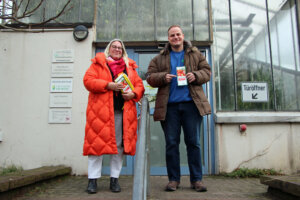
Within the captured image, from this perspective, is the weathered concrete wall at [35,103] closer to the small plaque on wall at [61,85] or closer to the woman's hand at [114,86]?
the small plaque on wall at [61,85]

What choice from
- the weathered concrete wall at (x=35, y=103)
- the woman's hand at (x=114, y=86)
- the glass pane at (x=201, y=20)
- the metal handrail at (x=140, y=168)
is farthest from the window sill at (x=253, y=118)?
the metal handrail at (x=140, y=168)

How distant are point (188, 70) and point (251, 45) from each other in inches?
89.7

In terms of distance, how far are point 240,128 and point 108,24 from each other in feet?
9.35

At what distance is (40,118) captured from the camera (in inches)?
166

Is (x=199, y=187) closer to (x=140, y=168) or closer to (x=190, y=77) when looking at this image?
(x=190, y=77)

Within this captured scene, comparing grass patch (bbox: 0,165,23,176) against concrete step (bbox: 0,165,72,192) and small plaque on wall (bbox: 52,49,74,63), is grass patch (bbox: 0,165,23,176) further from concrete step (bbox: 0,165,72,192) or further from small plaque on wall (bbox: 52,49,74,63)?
small plaque on wall (bbox: 52,49,74,63)

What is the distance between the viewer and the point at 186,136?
2.81 meters

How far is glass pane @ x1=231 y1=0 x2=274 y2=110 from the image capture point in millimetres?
4438

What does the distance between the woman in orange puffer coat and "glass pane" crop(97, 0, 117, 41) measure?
1.66 meters

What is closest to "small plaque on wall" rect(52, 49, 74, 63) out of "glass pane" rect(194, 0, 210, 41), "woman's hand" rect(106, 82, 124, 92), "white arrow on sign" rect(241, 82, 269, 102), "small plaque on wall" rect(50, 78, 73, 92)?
"small plaque on wall" rect(50, 78, 73, 92)

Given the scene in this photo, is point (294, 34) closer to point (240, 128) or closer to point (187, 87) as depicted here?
point (240, 128)

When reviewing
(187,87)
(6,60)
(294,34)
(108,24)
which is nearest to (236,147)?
(187,87)

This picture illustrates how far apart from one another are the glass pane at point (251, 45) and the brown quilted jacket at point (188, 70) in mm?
1804

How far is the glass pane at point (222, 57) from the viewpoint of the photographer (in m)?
4.37
